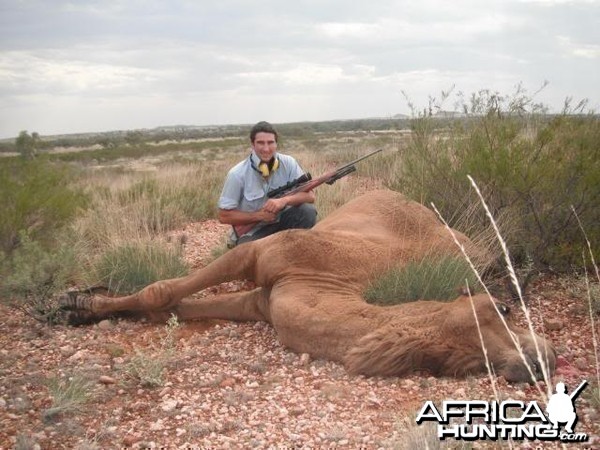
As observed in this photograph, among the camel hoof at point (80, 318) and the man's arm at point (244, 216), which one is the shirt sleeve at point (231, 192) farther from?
the camel hoof at point (80, 318)

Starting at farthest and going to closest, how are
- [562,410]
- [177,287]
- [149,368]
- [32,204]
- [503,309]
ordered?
[32,204] → [177,287] → [149,368] → [503,309] → [562,410]

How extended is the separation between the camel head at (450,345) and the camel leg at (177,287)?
55.2 inches

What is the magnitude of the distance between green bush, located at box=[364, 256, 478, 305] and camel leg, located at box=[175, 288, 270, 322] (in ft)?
3.65

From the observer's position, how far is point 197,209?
1156 cm

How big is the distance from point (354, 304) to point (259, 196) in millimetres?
3124

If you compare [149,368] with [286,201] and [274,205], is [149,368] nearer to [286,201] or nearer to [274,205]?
[274,205]

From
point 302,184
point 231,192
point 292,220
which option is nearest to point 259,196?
point 231,192

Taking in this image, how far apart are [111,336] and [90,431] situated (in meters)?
1.77

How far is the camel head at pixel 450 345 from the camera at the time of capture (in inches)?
139

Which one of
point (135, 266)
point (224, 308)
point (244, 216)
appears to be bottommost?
point (224, 308)

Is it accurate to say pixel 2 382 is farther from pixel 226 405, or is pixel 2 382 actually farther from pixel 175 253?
pixel 175 253

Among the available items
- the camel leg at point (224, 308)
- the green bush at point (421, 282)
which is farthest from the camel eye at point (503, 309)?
the camel leg at point (224, 308)

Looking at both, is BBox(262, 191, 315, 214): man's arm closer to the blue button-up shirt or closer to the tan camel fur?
the blue button-up shirt

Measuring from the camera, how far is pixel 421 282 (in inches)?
188
